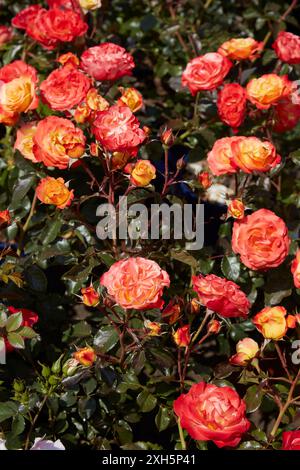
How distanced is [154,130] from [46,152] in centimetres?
75

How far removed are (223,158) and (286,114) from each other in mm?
345

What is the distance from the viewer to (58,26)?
1.90 meters

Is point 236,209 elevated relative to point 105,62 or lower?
lower

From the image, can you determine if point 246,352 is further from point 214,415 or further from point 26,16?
point 26,16

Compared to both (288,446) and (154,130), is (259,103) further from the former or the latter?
(288,446)

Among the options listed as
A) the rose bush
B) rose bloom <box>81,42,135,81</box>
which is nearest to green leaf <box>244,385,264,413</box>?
the rose bush

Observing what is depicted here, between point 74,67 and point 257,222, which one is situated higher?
point 74,67

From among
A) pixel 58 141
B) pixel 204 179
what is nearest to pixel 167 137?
pixel 204 179

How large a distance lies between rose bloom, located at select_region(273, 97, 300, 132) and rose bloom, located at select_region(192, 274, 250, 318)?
0.68 metres

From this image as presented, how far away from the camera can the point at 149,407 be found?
157 cm

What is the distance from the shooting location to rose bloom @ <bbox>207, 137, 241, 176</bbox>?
1.68 metres

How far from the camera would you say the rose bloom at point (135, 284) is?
1347 millimetres

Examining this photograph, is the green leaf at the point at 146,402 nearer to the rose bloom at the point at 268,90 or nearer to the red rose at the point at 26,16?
the rose bloom at the point at 268,90
